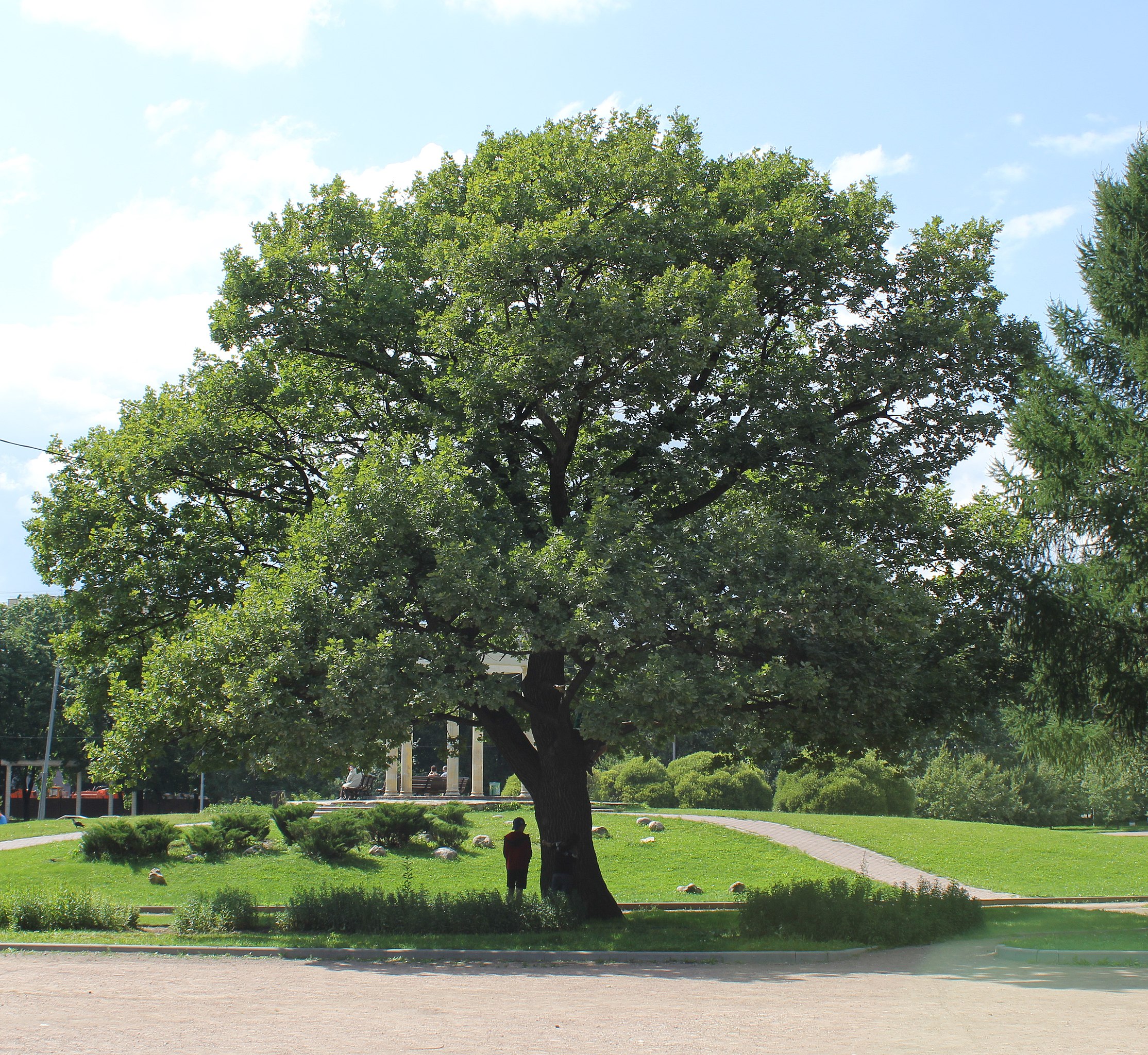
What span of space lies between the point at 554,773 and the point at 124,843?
11.5m

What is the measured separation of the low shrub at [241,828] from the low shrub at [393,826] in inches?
66.8

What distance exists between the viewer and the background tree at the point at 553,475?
45.0ft

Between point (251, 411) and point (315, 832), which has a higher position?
point (251, 411)

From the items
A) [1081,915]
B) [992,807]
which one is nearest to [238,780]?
[992,807]

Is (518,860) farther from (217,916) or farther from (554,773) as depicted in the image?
(217,916)

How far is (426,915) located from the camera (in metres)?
15.0

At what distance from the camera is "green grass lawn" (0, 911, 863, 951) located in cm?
1345

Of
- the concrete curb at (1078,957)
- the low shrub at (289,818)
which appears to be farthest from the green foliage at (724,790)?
the concrete curb at (1078,957)

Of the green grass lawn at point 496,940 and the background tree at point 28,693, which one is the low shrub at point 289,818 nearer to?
the green grass lawn at point 496,940

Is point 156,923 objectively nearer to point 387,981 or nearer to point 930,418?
point 387,981

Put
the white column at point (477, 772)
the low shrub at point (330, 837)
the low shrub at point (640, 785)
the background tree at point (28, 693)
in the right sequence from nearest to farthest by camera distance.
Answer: the low shrub at point (330, 837) → the low shrub at point (640, 785) → the white column at point (477, 772) → the background tree at point (28, 693)

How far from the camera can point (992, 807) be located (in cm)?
3938

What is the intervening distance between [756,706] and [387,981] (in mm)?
6378

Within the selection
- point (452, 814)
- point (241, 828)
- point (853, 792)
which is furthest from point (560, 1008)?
point (853, 792)
